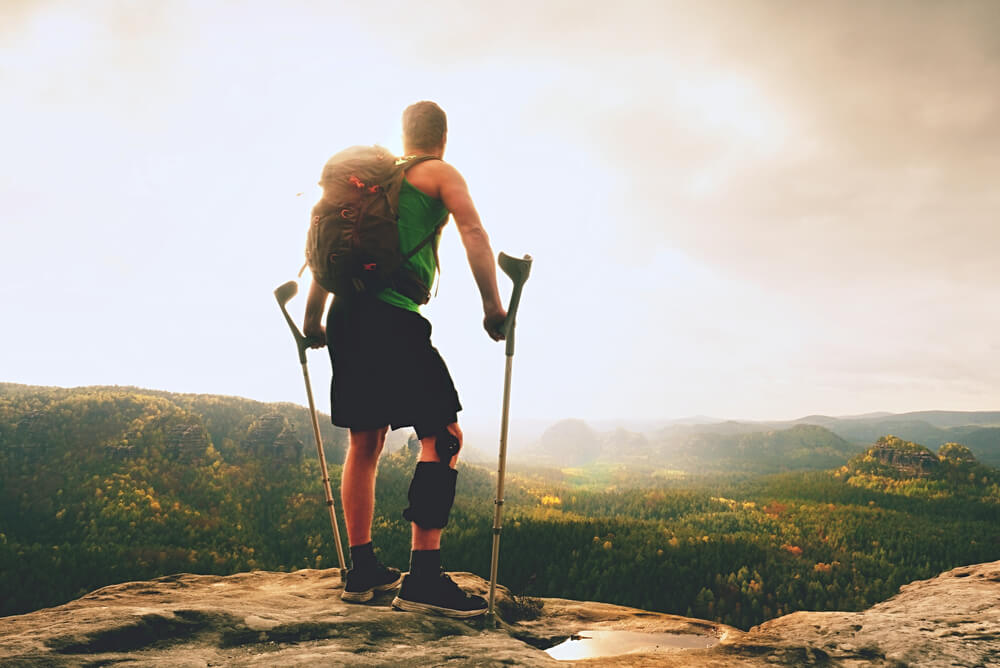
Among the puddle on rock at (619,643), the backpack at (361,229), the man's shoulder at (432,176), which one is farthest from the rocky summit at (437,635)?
the man's shoulder at (432,176)

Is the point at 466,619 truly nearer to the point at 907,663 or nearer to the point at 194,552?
the point at 907,663

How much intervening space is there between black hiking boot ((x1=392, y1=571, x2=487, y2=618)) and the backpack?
2203 mm

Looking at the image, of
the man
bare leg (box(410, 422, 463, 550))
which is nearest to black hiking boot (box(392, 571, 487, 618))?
the man

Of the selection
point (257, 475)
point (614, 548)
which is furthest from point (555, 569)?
point (257, 475)

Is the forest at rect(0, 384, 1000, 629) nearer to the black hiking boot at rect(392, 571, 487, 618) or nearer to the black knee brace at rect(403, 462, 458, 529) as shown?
the black hiking boot at rect(392, 571, 487, 618)

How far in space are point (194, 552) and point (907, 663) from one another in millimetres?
27214

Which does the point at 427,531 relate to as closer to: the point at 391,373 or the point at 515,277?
the point at 391,373

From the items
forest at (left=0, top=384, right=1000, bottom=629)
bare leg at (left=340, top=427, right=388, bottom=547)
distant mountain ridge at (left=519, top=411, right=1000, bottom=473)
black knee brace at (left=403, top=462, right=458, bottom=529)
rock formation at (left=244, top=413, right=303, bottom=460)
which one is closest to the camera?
black knee brace at (left=403, top=462, right=458, bottom=529)

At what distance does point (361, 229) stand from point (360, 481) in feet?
6.64

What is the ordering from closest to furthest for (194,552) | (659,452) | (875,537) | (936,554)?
(936,554)
(875,537)
(194,552)
(659,452)

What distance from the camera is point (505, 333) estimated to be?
11.2 ft

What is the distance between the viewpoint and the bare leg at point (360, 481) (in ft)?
12.0

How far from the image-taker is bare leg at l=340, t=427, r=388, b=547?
12.0 ft

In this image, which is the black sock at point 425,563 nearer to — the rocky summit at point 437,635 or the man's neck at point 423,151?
the rocky summit at point 437,635
